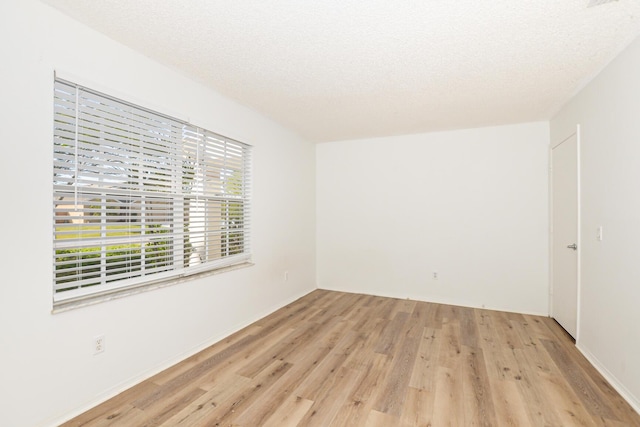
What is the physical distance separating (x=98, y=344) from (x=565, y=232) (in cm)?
453

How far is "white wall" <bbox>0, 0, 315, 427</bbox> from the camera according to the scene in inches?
63.1

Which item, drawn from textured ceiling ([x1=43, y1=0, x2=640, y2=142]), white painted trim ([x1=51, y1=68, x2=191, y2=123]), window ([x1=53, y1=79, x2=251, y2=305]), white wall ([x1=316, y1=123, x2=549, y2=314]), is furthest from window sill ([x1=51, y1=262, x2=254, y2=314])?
white wall ([x1=316, y1=123, x2=549, y2=314])

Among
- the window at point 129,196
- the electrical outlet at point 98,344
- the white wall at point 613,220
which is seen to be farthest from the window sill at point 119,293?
the white wall at point 613,220

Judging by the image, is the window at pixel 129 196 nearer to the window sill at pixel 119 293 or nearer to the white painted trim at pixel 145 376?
the window sill at pixel 119 293

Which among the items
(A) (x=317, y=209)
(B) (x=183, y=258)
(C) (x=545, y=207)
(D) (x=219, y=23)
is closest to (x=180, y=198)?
(B) (x=183, y=258)

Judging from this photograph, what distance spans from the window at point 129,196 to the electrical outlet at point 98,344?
303mm

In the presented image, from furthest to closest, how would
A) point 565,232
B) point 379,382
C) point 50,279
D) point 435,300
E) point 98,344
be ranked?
1. point 435,300
2. point 565,232
3. point 379,382
4. point 98,344
5. point 50,279

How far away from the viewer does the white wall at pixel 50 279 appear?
1.60 m

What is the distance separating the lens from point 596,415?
1893mm

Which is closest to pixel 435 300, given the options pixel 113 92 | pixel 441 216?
pixel 441 216

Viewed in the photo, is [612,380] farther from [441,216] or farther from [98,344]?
[98,344]

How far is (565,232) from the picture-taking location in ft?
10.7

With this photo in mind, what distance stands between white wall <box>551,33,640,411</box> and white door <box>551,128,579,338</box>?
20 centimetres

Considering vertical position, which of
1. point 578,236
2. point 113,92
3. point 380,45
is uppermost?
point 380,45
